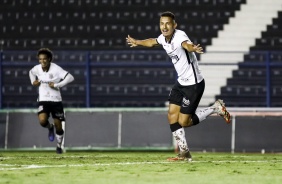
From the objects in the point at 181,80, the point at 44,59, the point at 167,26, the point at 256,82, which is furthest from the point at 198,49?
the point at 256,82

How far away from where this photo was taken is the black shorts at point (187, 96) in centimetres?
1138

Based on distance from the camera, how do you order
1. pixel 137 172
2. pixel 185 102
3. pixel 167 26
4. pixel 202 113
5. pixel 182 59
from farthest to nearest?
pixel 202 113 < pixel 185 102 < pixel 182 59 < pixel 167 26 < pixel 137 172

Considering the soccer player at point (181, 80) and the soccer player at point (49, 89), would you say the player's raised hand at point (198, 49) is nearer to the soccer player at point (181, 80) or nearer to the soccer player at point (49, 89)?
the soccer player at point (181, 80)

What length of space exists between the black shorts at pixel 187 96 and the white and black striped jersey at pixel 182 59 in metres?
0.07

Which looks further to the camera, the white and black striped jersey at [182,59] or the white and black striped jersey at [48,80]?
the white and black striped jersey at [48,80]

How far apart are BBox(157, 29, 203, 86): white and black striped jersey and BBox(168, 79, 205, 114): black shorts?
7 centimetres

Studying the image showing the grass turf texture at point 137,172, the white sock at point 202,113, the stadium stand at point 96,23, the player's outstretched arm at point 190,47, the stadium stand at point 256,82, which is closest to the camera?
the grass turf texture at point 137,172

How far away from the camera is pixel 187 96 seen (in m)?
11.4

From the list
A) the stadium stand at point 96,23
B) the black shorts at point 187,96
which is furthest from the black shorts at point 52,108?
the stadium stand at point 96,23

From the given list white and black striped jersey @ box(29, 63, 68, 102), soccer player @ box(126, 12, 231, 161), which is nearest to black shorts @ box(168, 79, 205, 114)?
soccer player @ box(126, 12, 231, 161)

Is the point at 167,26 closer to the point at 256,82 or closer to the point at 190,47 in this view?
the point at 190,47

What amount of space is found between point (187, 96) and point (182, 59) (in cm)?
49

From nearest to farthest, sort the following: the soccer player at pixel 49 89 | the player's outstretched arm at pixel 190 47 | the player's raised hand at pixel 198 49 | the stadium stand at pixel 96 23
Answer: the player's raised hand at pixel 198 49, the player's outstretched arm at pixel 190 47, the soccer player at pixel 49 89, the stadium stand at pixel 96 23

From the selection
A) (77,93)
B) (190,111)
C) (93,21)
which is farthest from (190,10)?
(190,111)
